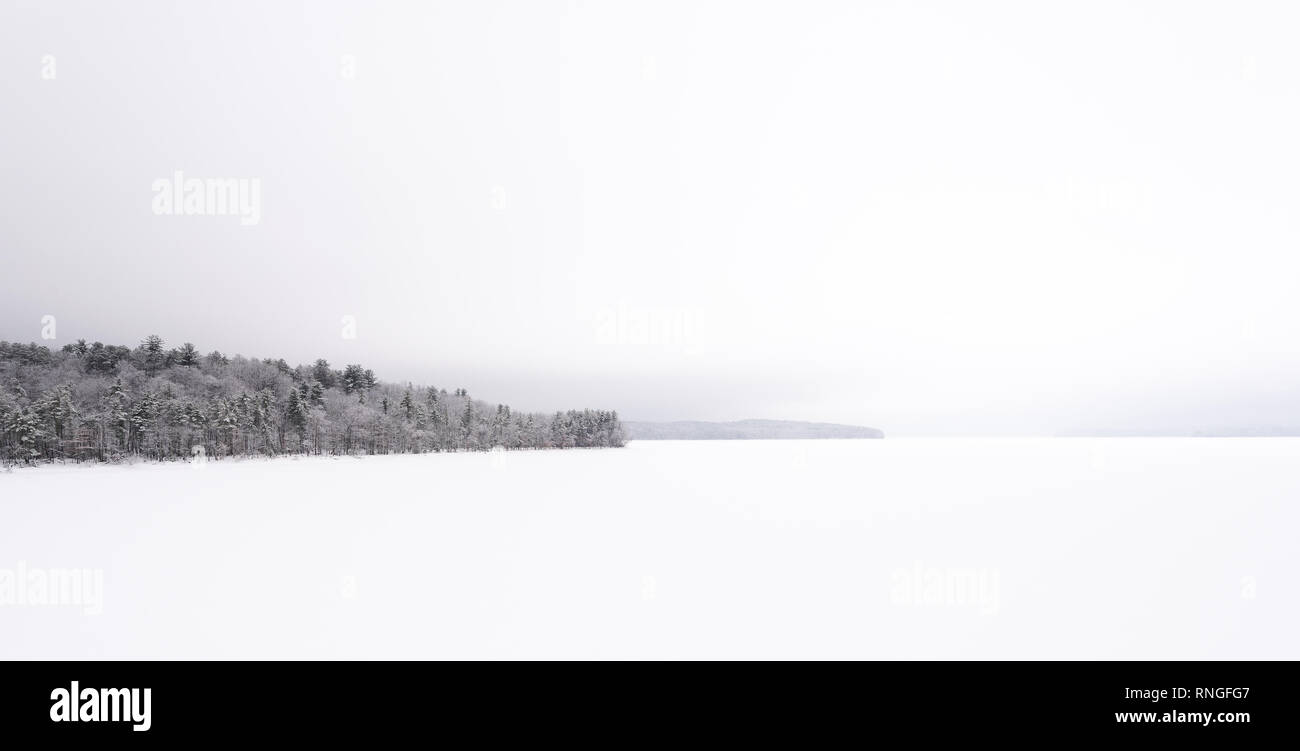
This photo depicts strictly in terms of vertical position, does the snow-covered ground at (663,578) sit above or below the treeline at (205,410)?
below

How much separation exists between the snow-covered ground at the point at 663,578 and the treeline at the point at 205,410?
4329cm

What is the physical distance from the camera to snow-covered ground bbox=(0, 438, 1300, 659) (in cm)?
905

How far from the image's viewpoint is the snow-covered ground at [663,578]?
9.05m

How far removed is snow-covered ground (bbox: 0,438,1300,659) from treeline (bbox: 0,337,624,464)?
4329 centimetres

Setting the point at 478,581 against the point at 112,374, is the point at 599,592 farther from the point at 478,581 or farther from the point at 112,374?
the point at 112,374

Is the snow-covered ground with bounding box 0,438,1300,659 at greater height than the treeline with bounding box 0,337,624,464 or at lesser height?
lesser

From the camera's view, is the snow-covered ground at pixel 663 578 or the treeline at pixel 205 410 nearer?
the snow-covered ground at pixel 663 578

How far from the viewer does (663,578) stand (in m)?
12.9

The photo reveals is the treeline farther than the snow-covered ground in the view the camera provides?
Yes

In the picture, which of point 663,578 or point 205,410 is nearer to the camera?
point 663,578

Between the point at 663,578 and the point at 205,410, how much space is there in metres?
75.2
